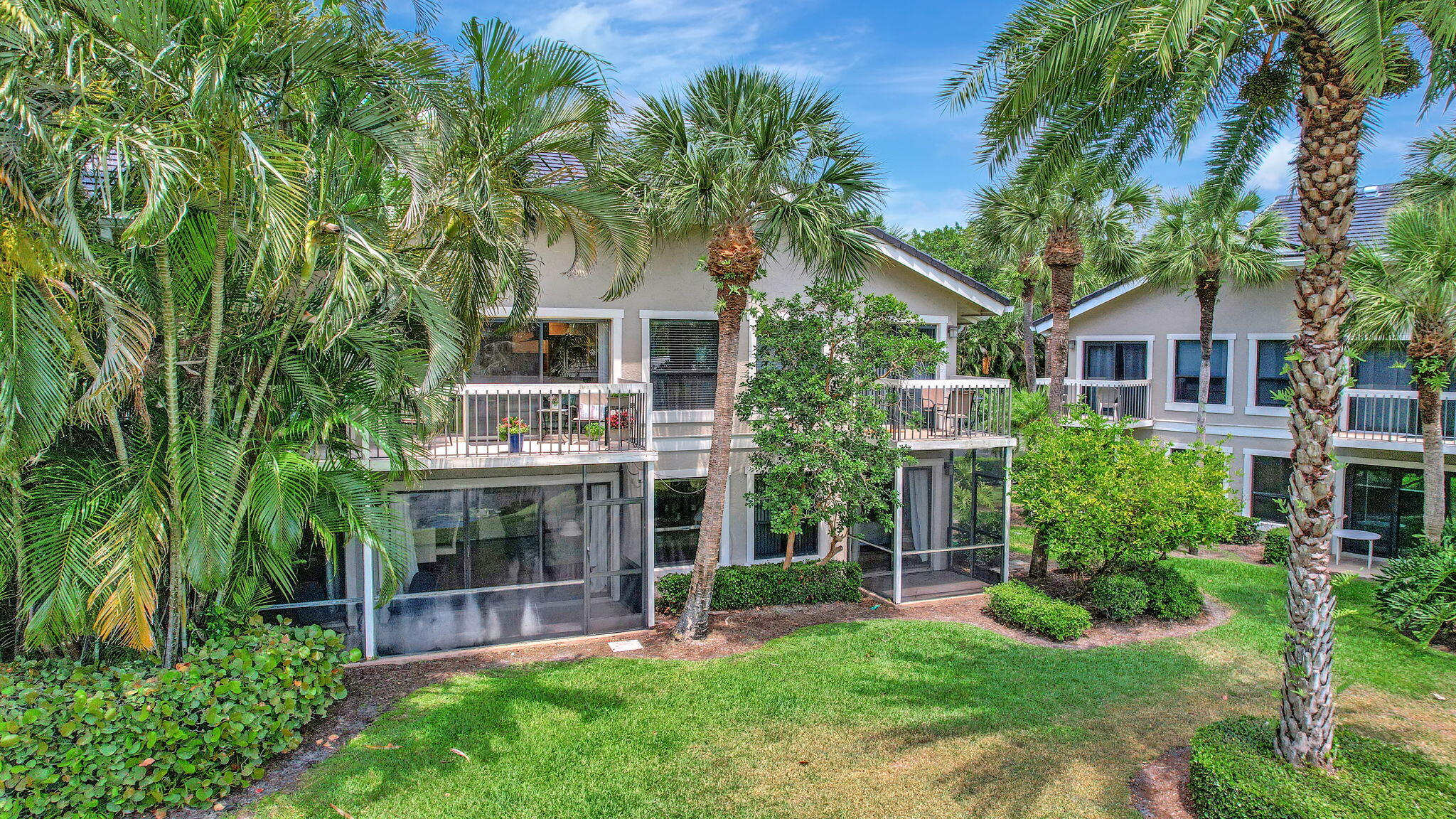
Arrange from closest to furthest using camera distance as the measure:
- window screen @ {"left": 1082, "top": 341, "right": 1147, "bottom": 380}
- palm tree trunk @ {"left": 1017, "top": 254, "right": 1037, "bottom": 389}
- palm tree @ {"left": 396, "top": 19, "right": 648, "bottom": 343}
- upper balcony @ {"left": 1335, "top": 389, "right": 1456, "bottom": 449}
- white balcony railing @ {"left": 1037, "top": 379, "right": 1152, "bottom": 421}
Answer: palm tree @ {"left": 396, "top": 19, "right": 648, "bottom": 343} < upper balcony @ {"left": 1335, "top": 389, "right": 1456, "bottom": 449} < white balcony railing @ {"left": 1037, "top": 379, "right": 1152, "bottom": 421} < window screen @ {"left": 1082, "top": 341, "right": 1147, "bottom": 380} < palm tree trunk @ {"left": 1017, "top": 254, "right": 1037, "bottom": 389}

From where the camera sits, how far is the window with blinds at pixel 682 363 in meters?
15.0

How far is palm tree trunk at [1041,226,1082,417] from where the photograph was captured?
1750 cm

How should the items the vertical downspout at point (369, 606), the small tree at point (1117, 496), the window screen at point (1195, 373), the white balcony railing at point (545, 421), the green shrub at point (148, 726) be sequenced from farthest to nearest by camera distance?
1. the window screen at point (1195, 373)
2. the small tree at point (1117, 496)
3. the white balcony railing at point (545, 421)
4. the vertical downspout at point (369, 606)
5. the green shrub at point (148, 726)

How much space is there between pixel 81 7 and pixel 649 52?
8895mm

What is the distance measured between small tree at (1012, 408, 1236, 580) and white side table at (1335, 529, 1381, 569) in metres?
5.42

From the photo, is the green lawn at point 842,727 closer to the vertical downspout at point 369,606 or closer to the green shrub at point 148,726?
the green shrub at point 148,726

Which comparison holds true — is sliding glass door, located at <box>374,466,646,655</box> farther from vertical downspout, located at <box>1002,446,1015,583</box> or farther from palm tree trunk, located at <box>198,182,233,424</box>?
vertical downspout, located at <box>1002,446,1015,583</box>

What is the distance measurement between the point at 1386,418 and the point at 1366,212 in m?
6.51

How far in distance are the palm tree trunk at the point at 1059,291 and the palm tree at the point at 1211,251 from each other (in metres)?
3.30

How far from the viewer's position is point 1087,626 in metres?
13.5

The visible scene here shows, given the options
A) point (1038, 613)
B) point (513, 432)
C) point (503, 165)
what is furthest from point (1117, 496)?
point (503, 165)

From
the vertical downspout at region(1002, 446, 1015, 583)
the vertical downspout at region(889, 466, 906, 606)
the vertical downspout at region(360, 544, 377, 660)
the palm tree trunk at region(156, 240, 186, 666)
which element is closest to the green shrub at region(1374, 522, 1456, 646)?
the vertical downspout at region(1002, 446, 1015, 583)

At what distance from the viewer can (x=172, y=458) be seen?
26.2ft

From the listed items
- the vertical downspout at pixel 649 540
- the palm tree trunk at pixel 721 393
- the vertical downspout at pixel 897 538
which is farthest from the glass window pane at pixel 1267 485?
the vertical downspout at pixel 649 540
